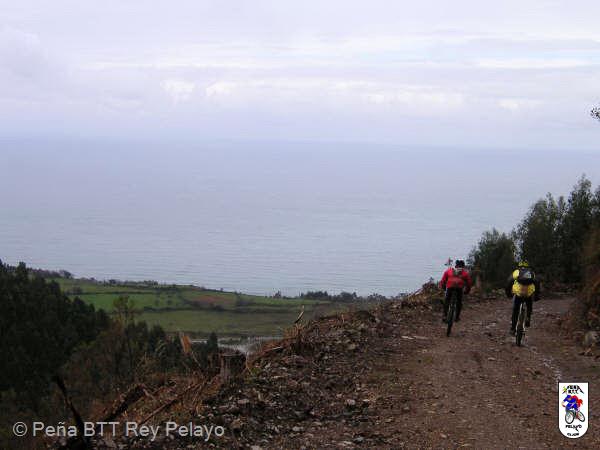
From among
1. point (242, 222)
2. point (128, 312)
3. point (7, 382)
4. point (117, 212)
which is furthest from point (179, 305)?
point (117, 212)

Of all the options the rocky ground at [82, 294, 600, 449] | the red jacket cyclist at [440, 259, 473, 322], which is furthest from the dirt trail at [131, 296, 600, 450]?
the red jacket cyclist at [440, 259, 473, 322]

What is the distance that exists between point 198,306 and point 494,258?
4558 centimetres

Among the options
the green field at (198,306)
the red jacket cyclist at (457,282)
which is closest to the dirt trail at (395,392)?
the red jacket cyclist at (457,282)

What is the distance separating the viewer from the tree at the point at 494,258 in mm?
26031

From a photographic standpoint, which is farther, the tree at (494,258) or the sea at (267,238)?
the sea at (267,238)

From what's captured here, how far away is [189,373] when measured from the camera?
30.6 ft

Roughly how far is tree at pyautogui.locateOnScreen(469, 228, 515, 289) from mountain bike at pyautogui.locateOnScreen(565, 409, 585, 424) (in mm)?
16486

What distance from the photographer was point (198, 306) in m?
68.7

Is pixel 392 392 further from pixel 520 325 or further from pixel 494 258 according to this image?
pixel 494 258

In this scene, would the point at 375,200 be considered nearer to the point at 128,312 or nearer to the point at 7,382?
the point at 7,382

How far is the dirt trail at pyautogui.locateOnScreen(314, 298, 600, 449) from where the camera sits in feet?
24.4

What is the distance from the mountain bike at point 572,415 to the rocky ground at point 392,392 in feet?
0.42

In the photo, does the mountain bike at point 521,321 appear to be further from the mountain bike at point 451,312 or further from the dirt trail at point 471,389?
the mountain bike at point 451,312

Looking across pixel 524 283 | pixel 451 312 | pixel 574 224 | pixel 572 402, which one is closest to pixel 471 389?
pixel 572 402
